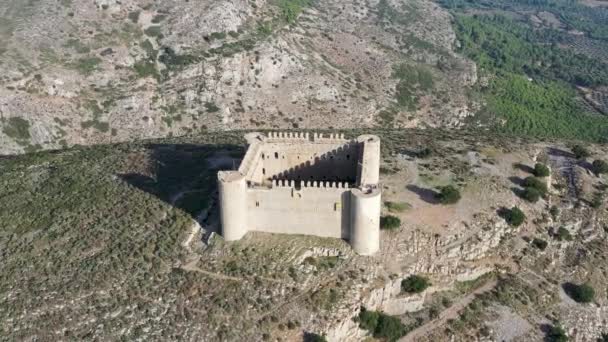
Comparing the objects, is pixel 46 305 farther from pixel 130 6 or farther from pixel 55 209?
pixel 130 6

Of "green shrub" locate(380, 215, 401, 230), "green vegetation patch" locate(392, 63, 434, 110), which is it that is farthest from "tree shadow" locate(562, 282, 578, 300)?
"green vegetation patch" locate(392, 63, 434, 110)

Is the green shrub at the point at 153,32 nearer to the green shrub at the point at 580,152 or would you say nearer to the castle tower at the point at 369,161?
the castle tower at the point at 369,161

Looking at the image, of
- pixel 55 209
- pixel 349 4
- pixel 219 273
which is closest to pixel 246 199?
pixel 219 273

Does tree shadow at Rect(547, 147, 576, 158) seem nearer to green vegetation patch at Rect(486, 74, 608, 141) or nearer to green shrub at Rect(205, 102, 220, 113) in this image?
green vegetation patch at Rect(486, 74, 608, 141)

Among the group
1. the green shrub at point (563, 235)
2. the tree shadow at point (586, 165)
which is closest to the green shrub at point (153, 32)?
the tree shadow at point (586, 165)

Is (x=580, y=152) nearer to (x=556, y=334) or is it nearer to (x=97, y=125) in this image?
(x=556, y=334)
